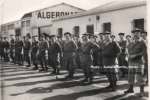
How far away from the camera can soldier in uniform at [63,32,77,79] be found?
1.02m

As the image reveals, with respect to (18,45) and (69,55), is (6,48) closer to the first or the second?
(18,45)

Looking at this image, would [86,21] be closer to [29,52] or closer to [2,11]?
[29,52]

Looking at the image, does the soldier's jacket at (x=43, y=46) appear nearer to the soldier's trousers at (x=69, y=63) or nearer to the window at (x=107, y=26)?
the soldier's trousers at (x=69, y=63)

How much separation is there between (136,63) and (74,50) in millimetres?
219

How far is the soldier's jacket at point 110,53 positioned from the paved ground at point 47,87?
0.05 meters

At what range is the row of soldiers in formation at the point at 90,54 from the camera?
2.96ft

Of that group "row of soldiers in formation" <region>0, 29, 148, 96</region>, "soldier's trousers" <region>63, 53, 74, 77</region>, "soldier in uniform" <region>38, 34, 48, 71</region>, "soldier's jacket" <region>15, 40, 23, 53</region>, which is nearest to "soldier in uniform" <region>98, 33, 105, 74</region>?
"row of soldiers in formation" <region>0, 29, 148, 96</region>

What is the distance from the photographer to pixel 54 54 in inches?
42.9

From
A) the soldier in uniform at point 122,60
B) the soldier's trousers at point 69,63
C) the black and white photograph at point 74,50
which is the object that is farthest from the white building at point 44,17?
the soldier in uniform at point 122,60

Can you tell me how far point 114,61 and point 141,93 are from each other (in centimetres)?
12

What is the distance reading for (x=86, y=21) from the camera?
0.96 meters

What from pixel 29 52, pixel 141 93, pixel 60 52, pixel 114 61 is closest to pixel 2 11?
pixel 29 52

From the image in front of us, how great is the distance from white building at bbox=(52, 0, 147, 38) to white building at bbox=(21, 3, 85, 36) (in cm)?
4

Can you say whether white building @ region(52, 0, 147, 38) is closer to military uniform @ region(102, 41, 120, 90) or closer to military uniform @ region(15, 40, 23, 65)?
military uniform @ region(102, 41, 120, 90)
